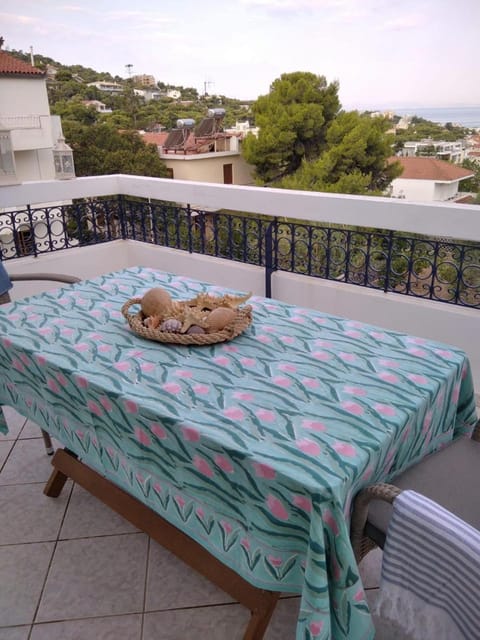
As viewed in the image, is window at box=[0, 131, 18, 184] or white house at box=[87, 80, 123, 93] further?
white house at box=[87, 80, 123, 93]

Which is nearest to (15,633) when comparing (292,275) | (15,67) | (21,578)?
Answer: (21,578)

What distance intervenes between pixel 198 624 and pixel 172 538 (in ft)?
0.78

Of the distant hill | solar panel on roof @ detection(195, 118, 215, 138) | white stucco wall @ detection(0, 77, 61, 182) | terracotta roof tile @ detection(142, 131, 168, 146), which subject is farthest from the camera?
terracotta roof tile @ detection(142, 131, 168, 146)

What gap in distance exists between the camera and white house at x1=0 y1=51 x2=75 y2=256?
3482 mm

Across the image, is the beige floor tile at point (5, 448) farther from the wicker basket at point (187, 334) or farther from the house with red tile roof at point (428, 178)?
the house with red tile roof at point (428, 178)

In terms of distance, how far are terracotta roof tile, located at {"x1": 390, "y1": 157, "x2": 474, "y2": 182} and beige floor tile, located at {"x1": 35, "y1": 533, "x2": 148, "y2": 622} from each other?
1573cm

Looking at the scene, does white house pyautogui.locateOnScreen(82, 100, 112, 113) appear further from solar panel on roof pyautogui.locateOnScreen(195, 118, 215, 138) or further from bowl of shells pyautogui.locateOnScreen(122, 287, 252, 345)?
bowl of shells pyautogui.locateOnScreen(122, 287, 252, 345)

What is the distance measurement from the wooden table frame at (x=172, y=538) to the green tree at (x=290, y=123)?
1999 centimetres

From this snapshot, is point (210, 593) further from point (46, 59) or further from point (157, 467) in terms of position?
point (46, 59)

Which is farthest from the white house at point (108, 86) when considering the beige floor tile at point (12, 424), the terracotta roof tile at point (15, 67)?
the beige floor tile at point (12, 424)

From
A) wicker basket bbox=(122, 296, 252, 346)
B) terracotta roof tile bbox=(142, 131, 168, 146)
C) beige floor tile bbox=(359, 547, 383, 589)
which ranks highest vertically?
terracotta roof tile bbox=(142, 131, 168, 146)

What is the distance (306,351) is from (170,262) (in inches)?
101

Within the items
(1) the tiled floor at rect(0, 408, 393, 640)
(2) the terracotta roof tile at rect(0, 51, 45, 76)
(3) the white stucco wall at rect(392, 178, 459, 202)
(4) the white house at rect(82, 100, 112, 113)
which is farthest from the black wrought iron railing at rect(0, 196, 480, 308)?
(4) the white house at rect(82, 100, 112, 113)

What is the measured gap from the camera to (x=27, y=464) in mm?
2102
